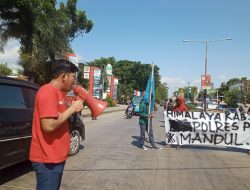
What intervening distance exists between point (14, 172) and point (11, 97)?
1585 mm

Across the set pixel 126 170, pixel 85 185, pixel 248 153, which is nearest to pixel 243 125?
pixel 248 153

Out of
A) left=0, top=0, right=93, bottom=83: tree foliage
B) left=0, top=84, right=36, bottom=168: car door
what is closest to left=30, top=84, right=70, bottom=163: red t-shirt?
left=0, top=84, right=36, bottom=168: car door

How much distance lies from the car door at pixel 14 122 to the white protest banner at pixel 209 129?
5.30 metres

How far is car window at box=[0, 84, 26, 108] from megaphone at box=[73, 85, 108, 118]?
119 inches

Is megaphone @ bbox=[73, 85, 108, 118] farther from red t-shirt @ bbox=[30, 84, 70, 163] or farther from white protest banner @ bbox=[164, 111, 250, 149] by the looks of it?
white protest banner @ bbox=[164, 111, 250, 149]

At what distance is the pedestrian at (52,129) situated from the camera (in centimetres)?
318

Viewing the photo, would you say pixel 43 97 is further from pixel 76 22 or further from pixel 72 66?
pixel 76 22

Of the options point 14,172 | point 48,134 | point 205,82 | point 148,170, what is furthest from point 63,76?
point 205,82

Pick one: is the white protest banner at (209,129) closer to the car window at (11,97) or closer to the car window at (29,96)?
the car window at (29,96)

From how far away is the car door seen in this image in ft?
20.4

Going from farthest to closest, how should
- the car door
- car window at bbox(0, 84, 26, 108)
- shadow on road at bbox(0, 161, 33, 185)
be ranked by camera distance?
shadow on road at bbox(0, 161, 33, 185), car window at bbox(0, 84, 26, 108), the car door

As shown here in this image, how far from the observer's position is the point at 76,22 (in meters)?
41.4

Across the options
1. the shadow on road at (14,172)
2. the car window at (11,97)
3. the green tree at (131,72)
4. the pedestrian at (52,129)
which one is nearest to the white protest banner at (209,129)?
the shadow on road at (14,172)

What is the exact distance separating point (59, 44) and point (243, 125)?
18.1 m
